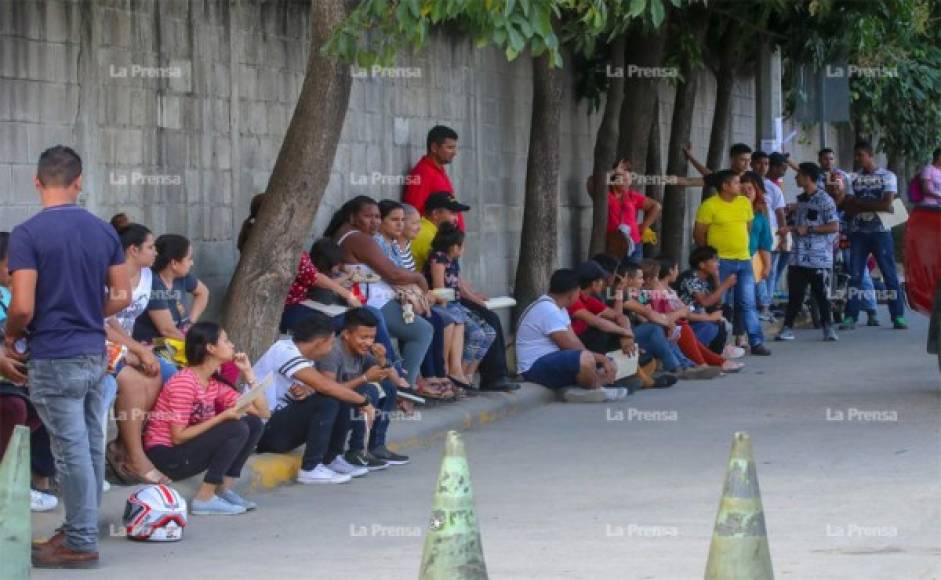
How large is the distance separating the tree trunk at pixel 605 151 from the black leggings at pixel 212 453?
29.0ft

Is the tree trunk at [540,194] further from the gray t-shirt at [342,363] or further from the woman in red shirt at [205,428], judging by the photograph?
the woman in red shirt at [205,428]

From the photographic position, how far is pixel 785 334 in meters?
20.4

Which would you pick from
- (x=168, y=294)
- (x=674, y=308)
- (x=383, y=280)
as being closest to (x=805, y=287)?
(x=674, y=308)

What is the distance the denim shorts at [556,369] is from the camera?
15.0 m

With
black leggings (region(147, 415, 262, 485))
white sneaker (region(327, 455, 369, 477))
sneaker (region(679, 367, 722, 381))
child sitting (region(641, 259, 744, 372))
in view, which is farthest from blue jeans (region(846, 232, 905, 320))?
black leggings (region(147, 415, 262, 485))

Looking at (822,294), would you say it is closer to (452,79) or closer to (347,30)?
(452,79)

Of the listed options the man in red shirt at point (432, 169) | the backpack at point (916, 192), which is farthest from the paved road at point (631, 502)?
the backpack at point (916, 192)

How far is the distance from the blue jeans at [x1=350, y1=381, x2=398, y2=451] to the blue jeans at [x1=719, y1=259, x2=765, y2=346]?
7.23m

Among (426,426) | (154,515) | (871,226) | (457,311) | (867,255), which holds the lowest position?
(426,426)

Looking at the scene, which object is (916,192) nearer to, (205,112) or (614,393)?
(614,393)

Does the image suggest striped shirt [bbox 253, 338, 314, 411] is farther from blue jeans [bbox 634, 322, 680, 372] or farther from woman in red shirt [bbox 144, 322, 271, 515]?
blue jeans [bbox 634, 322, 680, 372]

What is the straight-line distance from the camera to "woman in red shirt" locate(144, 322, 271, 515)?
9.66m

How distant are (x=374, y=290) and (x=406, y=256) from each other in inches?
25.2

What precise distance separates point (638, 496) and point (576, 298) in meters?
5.32
